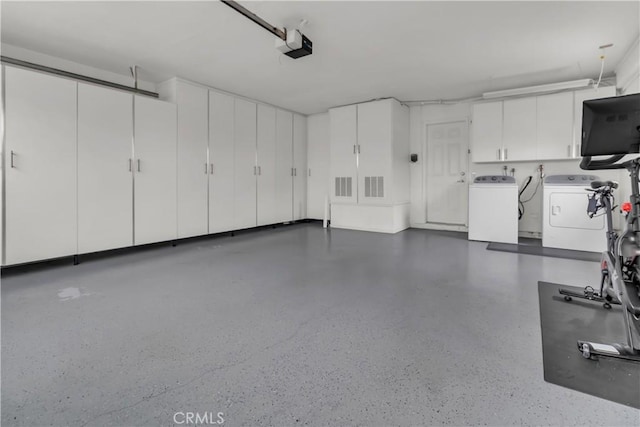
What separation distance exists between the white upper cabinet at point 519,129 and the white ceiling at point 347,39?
364 mm

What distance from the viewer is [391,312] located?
2.16m

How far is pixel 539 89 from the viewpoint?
474 centimetres

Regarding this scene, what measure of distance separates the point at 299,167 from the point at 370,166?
1905 mm

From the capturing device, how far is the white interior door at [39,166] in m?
3.13

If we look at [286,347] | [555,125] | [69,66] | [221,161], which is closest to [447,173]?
[555,125]

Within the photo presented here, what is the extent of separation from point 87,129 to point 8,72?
808mm

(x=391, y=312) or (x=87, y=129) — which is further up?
(x=87, y=129)

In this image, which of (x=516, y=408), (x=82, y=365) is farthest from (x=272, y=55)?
(x=516, y=408)

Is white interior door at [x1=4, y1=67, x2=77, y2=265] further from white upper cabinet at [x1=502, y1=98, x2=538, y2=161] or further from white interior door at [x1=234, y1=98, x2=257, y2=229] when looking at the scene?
white upper cabinet at [x1=502, y1=98, x2=538, y2=161]

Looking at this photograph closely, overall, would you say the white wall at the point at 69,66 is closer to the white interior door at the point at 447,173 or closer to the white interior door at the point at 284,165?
the white interior door at the point at 284,165

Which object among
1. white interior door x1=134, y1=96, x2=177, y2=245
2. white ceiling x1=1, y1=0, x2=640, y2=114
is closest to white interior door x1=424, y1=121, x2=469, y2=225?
white ceiling x1=1, y1=0, x2=640, y2=114

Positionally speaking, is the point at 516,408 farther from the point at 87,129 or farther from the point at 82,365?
the point at 87,129

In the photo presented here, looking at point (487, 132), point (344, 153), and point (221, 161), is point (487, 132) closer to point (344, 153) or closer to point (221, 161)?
point (344, 153)

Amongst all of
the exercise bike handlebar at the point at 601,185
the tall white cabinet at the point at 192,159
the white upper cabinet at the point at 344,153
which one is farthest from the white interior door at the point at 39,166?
the exercise bike handlebar at the point at 601,185
